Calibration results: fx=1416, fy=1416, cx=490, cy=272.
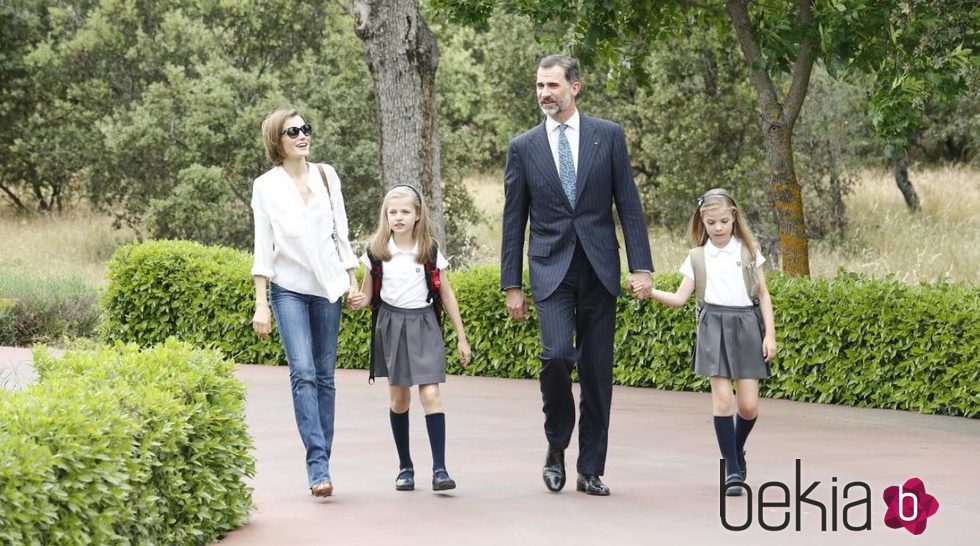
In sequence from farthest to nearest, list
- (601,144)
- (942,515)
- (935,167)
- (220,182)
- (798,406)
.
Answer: (935,167) → (220,182) → (798,406) → (601,144) → (942,515)

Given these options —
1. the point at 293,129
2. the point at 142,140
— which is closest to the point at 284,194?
the point at 293,129

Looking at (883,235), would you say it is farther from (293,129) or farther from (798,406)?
(293,129)

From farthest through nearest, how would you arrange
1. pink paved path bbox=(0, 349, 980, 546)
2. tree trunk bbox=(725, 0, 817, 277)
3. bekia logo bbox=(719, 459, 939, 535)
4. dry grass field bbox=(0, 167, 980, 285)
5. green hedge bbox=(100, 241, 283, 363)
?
dry grass field bbox=(0, 167, 980, 285) < green hedge bbox=(100, 241, 283, 363) < tree trunk bbox=(725, 0, 817, 277) < bekia logo bbox=(719, 459, 939, 535) < pink paved path bbox=(0, 349, 980, 546)

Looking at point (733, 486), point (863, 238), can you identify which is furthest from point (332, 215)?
point (863, 238)

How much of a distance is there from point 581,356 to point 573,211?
0.71 meters

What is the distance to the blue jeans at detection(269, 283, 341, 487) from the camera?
684 cm

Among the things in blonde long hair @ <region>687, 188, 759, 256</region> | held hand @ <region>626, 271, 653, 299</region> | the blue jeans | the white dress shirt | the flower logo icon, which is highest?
the white dress shirt

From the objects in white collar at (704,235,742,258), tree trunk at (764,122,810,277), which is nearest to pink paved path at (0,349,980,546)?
white collar at (704,235,742,258)

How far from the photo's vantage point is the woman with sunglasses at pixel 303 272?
22.5 feet

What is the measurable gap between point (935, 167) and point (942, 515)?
28175 millimetres

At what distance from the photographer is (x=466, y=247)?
74.0ft

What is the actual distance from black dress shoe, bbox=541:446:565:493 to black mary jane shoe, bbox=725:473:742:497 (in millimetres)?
800

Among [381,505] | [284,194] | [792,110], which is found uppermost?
[792,110]

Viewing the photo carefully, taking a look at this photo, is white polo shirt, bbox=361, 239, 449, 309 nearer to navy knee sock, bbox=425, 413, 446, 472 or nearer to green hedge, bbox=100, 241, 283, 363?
navy knee sock, bbox=425, 413, 446, 472
